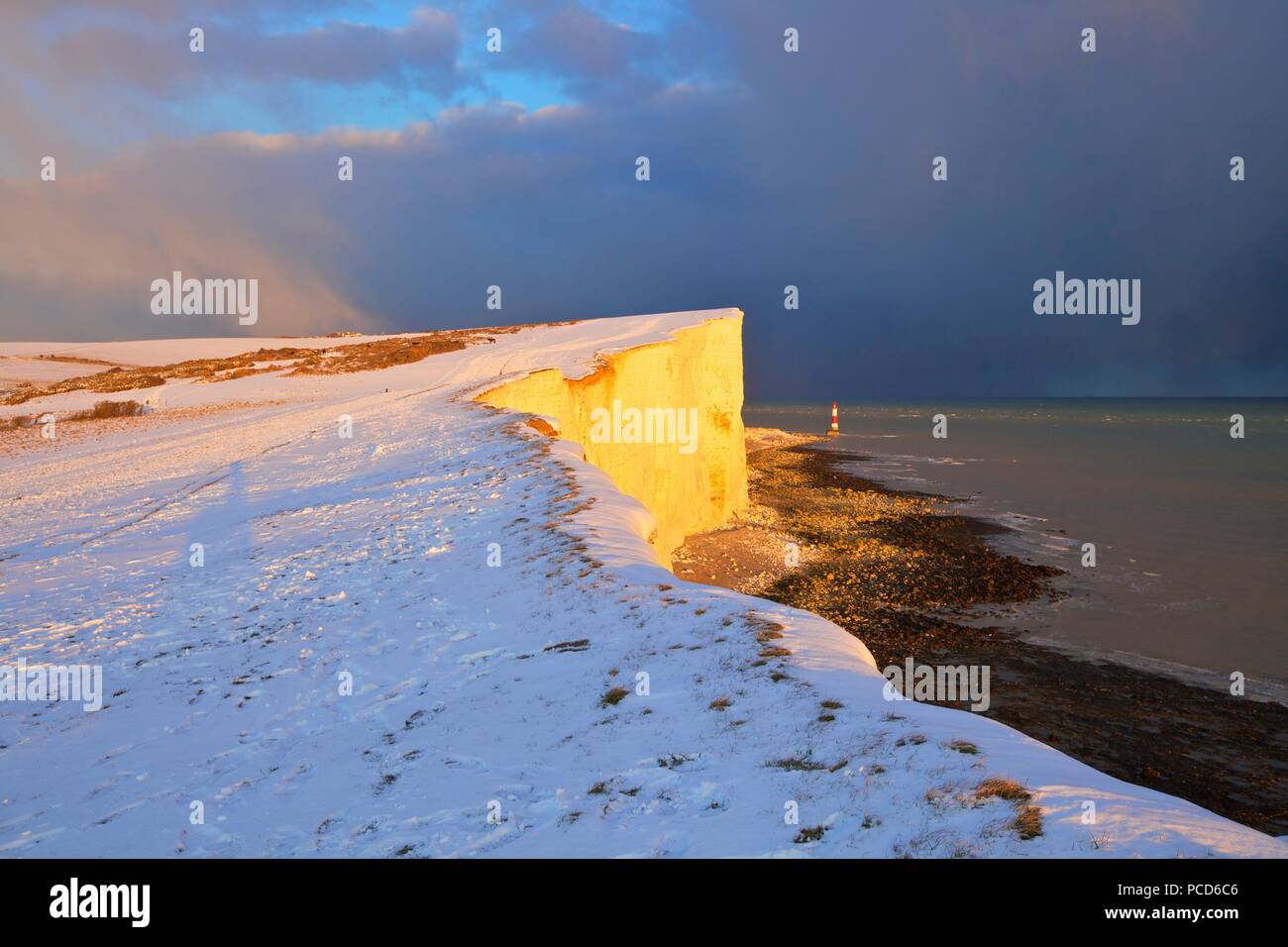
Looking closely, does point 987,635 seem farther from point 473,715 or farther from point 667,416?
point 473,715

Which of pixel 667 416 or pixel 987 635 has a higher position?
pixel 667 416

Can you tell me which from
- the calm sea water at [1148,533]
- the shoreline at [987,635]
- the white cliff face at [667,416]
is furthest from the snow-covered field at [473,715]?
the calm sea water at [1148,533]

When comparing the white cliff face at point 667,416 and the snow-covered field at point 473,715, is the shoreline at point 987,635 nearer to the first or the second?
the white cliff face at point 667,416

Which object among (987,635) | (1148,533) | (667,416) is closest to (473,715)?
(987,635)

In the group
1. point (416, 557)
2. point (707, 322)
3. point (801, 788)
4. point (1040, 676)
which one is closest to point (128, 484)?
point (416, 557)

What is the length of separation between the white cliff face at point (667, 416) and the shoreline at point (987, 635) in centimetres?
216

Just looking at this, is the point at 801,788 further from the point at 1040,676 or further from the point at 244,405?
the point at 244,405

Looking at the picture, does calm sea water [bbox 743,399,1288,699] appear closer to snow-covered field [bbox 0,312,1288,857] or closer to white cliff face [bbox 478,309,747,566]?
white cliff face [bbox 478,309,747,566]

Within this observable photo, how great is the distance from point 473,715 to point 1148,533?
33.8 m

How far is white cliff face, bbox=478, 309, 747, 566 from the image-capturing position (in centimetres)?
2423

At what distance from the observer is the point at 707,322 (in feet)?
109

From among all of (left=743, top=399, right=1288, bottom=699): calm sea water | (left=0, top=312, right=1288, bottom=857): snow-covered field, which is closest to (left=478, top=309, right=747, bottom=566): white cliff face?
(left=0, top=312, right=1288, bottom=857): snow-covered field

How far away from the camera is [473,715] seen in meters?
5.57

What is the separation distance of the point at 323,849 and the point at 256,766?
1.55m
